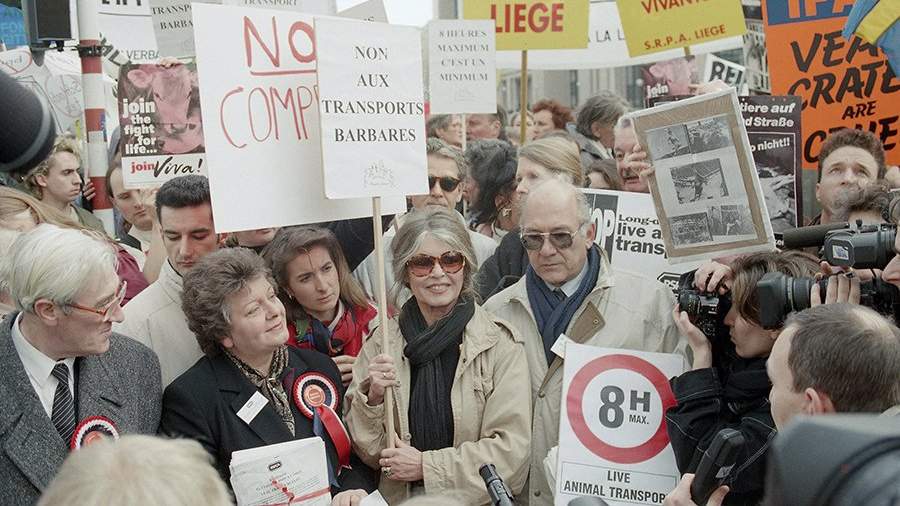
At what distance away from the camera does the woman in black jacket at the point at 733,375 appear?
3488 millimetres

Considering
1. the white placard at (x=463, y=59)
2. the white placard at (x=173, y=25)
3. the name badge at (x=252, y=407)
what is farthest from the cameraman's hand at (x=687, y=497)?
the white placard at (x=463, y=59)

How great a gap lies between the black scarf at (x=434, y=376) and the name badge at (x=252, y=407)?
Answer: 557mm

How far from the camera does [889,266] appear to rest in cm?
316

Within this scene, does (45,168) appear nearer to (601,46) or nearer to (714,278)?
(714,278)

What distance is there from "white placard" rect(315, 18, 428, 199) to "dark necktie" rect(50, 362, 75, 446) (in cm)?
115

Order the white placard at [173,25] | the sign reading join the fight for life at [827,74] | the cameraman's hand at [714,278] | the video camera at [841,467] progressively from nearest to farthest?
the video camera at [841,467] → the cameraman's hand at [714,278] → the sign reading join the fight for life at [827,74] → the white placard at [173,25]

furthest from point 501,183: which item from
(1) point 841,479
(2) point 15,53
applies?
(1) point 841,479

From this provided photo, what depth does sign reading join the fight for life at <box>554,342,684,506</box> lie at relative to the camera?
12.3 feet

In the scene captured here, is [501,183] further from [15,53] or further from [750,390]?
[15,53]

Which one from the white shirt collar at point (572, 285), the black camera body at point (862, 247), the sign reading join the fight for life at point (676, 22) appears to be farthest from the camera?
the sign reading join the fight for life at point (676, 22)

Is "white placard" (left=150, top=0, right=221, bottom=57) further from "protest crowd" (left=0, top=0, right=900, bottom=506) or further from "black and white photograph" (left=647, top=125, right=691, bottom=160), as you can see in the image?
"black and white photograph" (left=647, top=125, right=691, bottom=160)

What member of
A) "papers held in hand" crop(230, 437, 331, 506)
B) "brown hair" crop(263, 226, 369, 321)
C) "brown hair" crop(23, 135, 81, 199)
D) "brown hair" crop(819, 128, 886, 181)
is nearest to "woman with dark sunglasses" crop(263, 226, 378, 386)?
"brown hair" crop(263, 226, 369, 321)

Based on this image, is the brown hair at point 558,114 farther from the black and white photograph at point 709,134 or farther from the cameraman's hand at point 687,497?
the cameraman's hand at point 687,497

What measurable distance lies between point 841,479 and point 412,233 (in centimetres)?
335
